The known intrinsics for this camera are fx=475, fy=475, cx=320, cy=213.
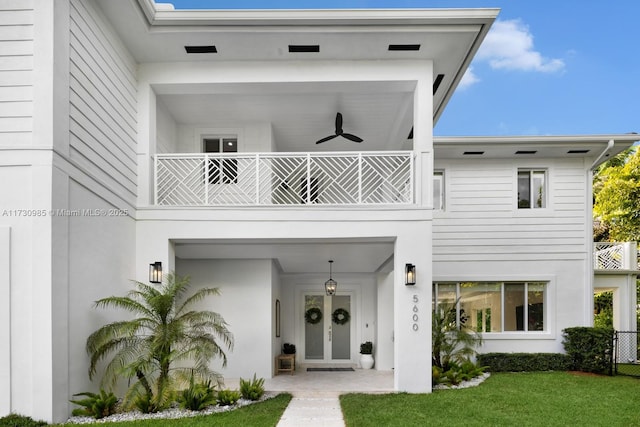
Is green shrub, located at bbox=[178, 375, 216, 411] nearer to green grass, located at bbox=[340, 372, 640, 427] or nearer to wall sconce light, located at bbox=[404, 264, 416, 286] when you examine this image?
green grass, located at bbox=[340, 372, 640, 427]

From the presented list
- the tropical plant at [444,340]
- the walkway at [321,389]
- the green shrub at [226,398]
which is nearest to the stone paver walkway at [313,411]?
the walkway at [321,389]

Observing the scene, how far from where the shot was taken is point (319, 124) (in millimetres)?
11398

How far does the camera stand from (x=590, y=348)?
36.2 feet

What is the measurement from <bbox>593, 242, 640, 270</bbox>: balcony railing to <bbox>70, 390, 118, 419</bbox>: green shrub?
12.5 m

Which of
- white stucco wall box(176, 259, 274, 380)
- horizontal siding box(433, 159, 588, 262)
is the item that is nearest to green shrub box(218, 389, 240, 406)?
white stucco wall box(176, 259, 274, 380)

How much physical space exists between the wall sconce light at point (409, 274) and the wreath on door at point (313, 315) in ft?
19.0

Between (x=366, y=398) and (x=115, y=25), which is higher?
(x=115, y=25)

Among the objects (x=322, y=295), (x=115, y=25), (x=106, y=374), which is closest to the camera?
(x=106, y=374)

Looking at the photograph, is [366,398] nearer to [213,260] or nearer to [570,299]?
[213,260]

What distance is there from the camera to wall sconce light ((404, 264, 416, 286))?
7993 millimetres

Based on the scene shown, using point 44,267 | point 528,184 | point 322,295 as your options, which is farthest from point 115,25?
point 528,184

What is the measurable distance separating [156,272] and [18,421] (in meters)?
3.10

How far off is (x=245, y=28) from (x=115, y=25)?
2041 mm

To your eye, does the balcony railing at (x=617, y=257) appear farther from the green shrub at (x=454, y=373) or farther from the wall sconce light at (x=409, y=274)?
the wall sconce light at (x=409, y=274)
